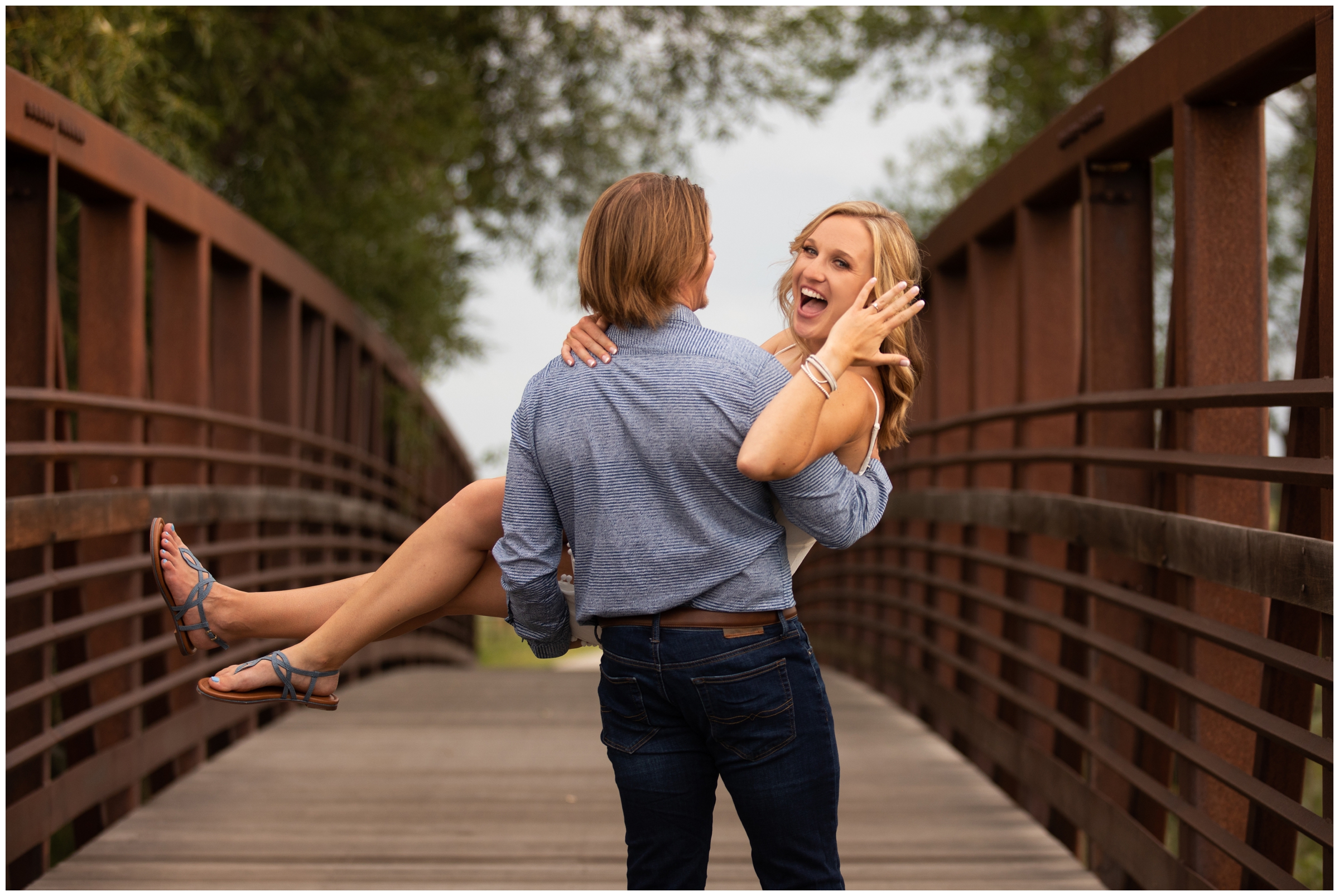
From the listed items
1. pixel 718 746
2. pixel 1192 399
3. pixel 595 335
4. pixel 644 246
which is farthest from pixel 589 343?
pixel 1192 399

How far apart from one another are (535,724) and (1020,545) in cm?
254

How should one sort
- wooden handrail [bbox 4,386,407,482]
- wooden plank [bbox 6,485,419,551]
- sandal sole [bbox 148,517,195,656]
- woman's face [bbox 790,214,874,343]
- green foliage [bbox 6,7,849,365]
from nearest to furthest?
1. woman's face [bbox 790,214,874,343]
2. sandal sole [bbox 148,517,195,656]
3. wooden plank [bbox 6,485,419,551]
4. wooden handrail [bbox 4,386,407,482]
5. green foliage [bbox 6,7,849,365]

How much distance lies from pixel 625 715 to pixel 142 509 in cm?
274

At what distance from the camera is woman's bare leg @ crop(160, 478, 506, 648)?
2.51 meters

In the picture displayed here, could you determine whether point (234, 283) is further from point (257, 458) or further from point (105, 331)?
point (105, 331)

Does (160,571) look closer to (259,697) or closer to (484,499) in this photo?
(259,697)

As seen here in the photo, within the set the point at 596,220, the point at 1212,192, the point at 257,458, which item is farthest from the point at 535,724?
the point at 596,220

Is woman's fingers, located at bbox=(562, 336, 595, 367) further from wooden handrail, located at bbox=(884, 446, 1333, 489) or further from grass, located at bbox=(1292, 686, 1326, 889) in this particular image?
grass, located at bbox=(1292, 686, 1326, 889)

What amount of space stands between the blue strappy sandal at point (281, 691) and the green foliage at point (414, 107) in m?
3.38

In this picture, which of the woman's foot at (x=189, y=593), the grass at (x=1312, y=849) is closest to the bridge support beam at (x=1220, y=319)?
the woman's foot at (x=189, y=593)

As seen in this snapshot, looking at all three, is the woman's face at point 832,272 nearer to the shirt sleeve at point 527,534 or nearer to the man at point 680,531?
the man at point 680,531

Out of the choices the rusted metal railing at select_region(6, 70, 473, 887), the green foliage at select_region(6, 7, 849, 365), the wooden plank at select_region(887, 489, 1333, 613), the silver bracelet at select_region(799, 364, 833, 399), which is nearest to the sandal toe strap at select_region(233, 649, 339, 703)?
the rusted metal railing at select_region(6, 70, 473, 887)

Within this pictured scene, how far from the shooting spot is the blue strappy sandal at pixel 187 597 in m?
2.75

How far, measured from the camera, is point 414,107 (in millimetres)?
9109
